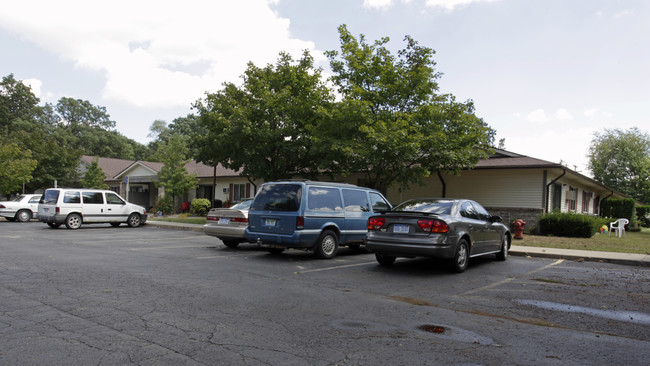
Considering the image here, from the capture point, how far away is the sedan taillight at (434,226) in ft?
27.3

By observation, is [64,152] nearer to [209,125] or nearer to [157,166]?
[157,166]

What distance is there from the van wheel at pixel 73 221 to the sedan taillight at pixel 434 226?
16.8 m

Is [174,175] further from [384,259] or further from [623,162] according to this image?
[623,162]

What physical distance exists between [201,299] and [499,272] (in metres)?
6.19

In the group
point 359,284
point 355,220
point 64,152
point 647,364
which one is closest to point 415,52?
point 355,220

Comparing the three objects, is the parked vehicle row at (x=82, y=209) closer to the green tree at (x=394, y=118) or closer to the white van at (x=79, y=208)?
the white van at (x=79, y=208)

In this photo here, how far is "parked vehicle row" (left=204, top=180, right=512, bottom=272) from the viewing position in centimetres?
849

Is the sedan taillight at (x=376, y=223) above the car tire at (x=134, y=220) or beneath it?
above

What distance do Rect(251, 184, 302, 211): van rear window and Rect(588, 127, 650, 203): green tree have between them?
176 feet

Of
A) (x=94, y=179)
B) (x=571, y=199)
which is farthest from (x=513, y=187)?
(x=94, y=179)

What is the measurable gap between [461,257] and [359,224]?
3.24 meters

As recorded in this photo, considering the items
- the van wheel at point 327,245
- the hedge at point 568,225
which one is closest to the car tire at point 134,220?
the van wheel at point 327,245

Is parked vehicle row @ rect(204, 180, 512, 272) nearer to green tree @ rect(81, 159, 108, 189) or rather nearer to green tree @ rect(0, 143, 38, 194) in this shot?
green tree @ rect(0, 143, 38, 194)

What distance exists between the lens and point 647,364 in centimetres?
388
